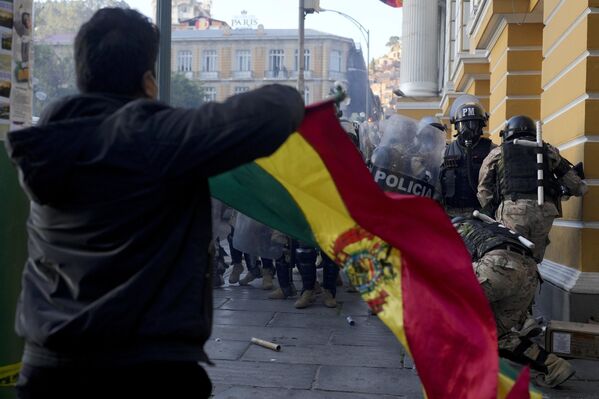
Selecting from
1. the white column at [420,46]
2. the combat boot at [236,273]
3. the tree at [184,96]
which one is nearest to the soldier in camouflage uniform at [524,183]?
the tree at [184,96]

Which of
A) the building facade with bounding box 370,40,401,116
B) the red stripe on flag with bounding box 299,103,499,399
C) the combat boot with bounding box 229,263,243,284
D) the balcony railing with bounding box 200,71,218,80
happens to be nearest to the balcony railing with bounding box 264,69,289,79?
the balcony railing with bounding box 200,71,218,80

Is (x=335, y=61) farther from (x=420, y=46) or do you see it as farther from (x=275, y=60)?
(x=420, y=46)

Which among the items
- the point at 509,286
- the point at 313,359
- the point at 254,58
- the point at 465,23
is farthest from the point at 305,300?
the point at 254,58

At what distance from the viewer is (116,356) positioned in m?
1.75

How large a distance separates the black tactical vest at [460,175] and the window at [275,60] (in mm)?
69010

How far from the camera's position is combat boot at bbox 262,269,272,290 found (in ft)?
31.9

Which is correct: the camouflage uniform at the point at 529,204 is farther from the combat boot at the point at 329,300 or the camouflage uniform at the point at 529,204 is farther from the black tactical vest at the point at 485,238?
the combat boot at the point at 329,300

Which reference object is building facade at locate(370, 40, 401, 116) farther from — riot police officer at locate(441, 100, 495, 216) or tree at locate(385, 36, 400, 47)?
riot police officer at locate(441, 100, 495, 216)

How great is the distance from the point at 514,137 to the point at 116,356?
5.14m

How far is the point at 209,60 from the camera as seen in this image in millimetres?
77125

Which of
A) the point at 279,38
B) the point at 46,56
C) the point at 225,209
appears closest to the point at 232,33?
the point at 279,38

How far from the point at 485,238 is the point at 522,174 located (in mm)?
1382

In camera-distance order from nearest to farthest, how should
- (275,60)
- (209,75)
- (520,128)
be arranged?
(520,128)
(209,75)
(275,60)

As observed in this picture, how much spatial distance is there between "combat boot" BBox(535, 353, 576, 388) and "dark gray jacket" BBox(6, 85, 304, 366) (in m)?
3.81
